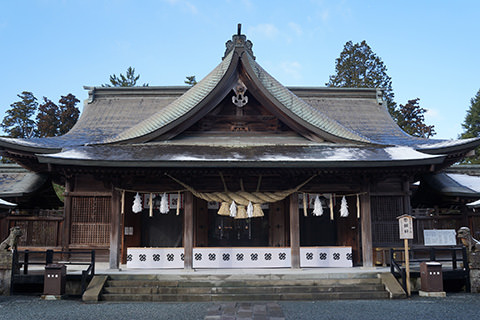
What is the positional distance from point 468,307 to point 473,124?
42.9m

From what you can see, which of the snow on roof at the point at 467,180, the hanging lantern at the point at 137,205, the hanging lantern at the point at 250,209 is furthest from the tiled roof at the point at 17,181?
the snow on roof at the point at 467,180

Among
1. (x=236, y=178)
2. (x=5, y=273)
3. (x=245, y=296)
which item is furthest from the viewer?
(x=236, y=178)

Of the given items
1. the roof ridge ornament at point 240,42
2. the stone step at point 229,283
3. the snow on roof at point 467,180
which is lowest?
the stone step at point 229,283

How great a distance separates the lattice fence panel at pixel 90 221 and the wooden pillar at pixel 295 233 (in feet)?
21.5

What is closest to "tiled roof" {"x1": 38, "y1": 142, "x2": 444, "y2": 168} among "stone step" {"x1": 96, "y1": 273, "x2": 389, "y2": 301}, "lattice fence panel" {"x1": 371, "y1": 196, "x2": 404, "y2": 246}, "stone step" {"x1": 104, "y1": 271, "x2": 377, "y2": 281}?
"lattice fence panel" {"x1": 371, "y1": 196, "x2": 404, "y2": 246}

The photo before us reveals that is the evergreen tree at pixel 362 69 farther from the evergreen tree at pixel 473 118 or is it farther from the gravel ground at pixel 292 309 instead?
the gravel ground at pixel 292 309

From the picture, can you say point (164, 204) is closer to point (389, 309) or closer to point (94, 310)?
point (94, 310)

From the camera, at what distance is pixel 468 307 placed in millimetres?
9148

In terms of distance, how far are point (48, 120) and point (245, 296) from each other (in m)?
34.2

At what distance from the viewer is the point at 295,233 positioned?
12172 millimetres

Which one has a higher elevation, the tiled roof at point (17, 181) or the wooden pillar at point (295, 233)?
the tiled roof at point (17, 181)

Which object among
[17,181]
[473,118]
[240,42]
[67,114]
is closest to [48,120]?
[67,114]

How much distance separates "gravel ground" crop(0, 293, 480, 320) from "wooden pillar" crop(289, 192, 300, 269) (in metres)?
2.28

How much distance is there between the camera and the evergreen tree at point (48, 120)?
123 feet
